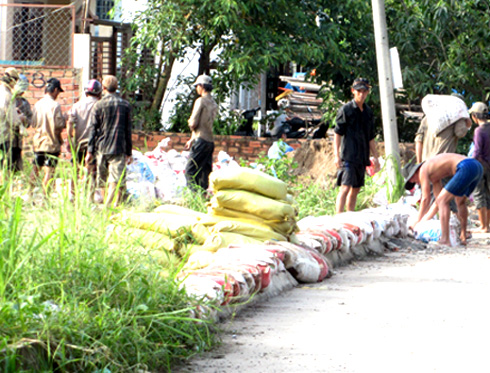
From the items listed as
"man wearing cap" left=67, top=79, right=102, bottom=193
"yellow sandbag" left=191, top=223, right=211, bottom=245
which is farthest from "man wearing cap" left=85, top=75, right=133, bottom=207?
"yellow sandbag" left=191, top=223, right=211, bottom=245

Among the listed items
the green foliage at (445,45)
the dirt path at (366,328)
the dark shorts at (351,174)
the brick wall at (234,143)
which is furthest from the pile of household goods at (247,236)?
the green foliage at (445,45)

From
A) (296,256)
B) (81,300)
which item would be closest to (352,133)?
(296,256)

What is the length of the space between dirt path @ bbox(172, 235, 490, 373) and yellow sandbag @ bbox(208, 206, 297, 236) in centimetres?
58

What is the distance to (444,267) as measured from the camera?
24.1 ft

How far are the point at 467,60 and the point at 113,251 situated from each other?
11.2m

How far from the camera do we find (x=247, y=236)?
635 cm

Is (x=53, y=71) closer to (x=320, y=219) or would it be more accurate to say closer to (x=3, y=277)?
(x=320, y=219)

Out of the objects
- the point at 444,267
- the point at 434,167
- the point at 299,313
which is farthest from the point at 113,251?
the point at 434,167

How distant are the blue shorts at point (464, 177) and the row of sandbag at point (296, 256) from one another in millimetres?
777

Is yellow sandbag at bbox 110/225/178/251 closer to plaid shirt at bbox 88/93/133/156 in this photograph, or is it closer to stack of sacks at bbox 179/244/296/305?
stack of sacks at bbox 179/244/296/305

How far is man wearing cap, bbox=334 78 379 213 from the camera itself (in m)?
9.19

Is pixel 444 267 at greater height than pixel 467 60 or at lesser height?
lesser

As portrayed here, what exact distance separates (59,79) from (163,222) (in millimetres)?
7978

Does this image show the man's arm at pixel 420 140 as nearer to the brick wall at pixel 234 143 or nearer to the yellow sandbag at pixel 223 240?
the brick wall at pixel 234 143
